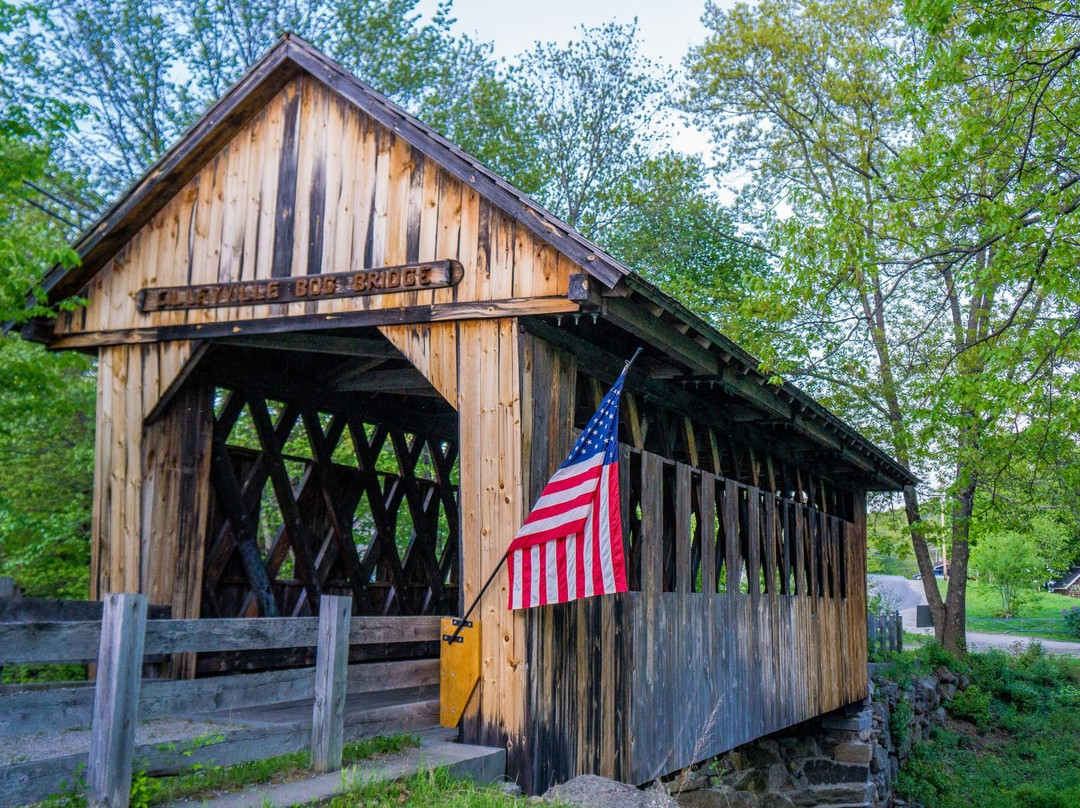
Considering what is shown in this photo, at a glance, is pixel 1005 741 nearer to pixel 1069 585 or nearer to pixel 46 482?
pixel 46 482

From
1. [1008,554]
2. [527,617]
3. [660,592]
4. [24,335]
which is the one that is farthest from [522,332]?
[1008,554]

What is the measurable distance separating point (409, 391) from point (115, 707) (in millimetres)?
6215

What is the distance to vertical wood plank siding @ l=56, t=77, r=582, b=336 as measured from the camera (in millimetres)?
7426

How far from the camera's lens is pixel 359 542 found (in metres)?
21.1

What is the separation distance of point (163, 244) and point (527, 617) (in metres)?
4.50

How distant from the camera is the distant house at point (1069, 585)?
193 ft

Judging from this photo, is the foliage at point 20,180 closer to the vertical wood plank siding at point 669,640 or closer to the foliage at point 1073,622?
the vertical wood plank siding at point 669,640

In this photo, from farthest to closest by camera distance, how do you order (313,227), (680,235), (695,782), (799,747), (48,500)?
(680,235)
(48,500)
(799,747)
(695,782)
(313,227)

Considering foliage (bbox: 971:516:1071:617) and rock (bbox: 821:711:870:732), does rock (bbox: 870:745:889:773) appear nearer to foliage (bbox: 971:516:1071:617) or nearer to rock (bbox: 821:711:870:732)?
rock (bbox: 821:711:870:732)

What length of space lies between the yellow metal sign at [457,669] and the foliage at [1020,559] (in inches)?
1453

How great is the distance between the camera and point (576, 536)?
22.4 ft

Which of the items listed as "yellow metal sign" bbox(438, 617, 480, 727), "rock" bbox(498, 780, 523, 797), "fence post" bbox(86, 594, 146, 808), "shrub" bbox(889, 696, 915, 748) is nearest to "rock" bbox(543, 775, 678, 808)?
"rock" bbox(498, 780, 523, 797)

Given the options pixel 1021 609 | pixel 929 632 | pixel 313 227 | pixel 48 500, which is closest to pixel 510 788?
pixel 313 227

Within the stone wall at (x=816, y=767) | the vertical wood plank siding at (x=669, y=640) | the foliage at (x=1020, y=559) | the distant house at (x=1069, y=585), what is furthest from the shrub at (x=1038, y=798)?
the distant house at (x=1069, y=585)
